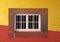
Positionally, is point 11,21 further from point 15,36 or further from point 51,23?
point 51,23

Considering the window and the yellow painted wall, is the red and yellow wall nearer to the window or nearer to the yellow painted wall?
the yellow painted wall

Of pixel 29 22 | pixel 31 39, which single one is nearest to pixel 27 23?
pixel 29 22

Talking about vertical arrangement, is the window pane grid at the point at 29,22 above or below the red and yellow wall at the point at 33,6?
below

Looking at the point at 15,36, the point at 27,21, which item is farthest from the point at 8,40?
the point at 27,21

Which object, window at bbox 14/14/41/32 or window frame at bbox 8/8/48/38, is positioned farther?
window at bbox 14/14/41/32

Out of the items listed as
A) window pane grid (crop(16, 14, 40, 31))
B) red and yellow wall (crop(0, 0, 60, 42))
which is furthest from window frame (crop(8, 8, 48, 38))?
window pane grid (crop(16, 14, 40, 31))

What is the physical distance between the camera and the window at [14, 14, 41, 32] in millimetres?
6996

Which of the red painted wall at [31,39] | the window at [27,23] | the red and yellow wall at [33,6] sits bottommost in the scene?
the red painted wall at [31,39]

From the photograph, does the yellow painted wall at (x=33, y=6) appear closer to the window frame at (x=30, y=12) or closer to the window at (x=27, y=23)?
the window frame at (x=30, y=12)

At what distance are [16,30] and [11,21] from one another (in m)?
0.41

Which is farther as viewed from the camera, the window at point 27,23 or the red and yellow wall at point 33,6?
the window at point 27,23

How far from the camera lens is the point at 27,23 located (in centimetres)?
701

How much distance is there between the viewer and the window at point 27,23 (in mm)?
6996

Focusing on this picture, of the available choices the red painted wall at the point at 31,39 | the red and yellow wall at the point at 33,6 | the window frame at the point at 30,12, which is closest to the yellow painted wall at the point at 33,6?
the red and yellow wall at the point at 33,6
